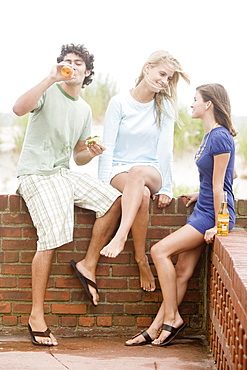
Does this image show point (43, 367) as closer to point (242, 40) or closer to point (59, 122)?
point (59, 122)

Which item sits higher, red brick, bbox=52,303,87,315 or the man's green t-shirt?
the man's green t-shirt

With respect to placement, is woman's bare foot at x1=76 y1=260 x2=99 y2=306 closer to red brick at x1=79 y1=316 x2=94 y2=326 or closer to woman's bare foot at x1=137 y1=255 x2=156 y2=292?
red brick at x1=79 y1=316 x2=94 y2=326

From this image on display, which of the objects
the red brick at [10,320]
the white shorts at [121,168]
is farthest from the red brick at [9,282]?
the white shorts at [121,168]

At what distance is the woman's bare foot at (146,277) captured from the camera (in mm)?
4363

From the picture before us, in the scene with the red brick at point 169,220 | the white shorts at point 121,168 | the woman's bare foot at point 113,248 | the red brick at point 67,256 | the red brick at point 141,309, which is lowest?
the red brick at point 141,309

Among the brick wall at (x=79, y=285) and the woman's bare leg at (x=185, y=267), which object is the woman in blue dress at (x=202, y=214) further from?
the brick wall at (x=79, y=285)

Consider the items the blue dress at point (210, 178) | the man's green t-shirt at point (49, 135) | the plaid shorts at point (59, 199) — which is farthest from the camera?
the man's green t-shirt at point (49, 135)

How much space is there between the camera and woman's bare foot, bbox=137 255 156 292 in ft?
14.3

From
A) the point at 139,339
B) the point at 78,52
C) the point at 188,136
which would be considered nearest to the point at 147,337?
the point at 139,339

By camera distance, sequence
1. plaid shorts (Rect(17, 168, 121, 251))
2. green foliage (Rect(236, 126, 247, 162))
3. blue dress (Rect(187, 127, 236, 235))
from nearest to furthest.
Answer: blue dress (Rect(187, 127, 236, 235)) → plaid shorts (Rect(17, 168, 121, 251)) → green foliage (Rect(236, 126, 247, 162))

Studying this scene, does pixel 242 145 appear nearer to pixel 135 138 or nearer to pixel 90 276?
pixel 135 138

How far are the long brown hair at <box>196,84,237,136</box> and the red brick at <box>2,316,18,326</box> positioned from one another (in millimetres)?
1811

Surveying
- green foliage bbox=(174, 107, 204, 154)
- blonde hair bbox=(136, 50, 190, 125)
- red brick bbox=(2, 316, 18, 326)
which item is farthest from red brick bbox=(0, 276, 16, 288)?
green foliage bbox=(174, 107, 204, 154)

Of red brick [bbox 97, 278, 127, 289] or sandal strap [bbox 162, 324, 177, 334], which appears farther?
red brick [bbox 97, 278, 127, 289]
